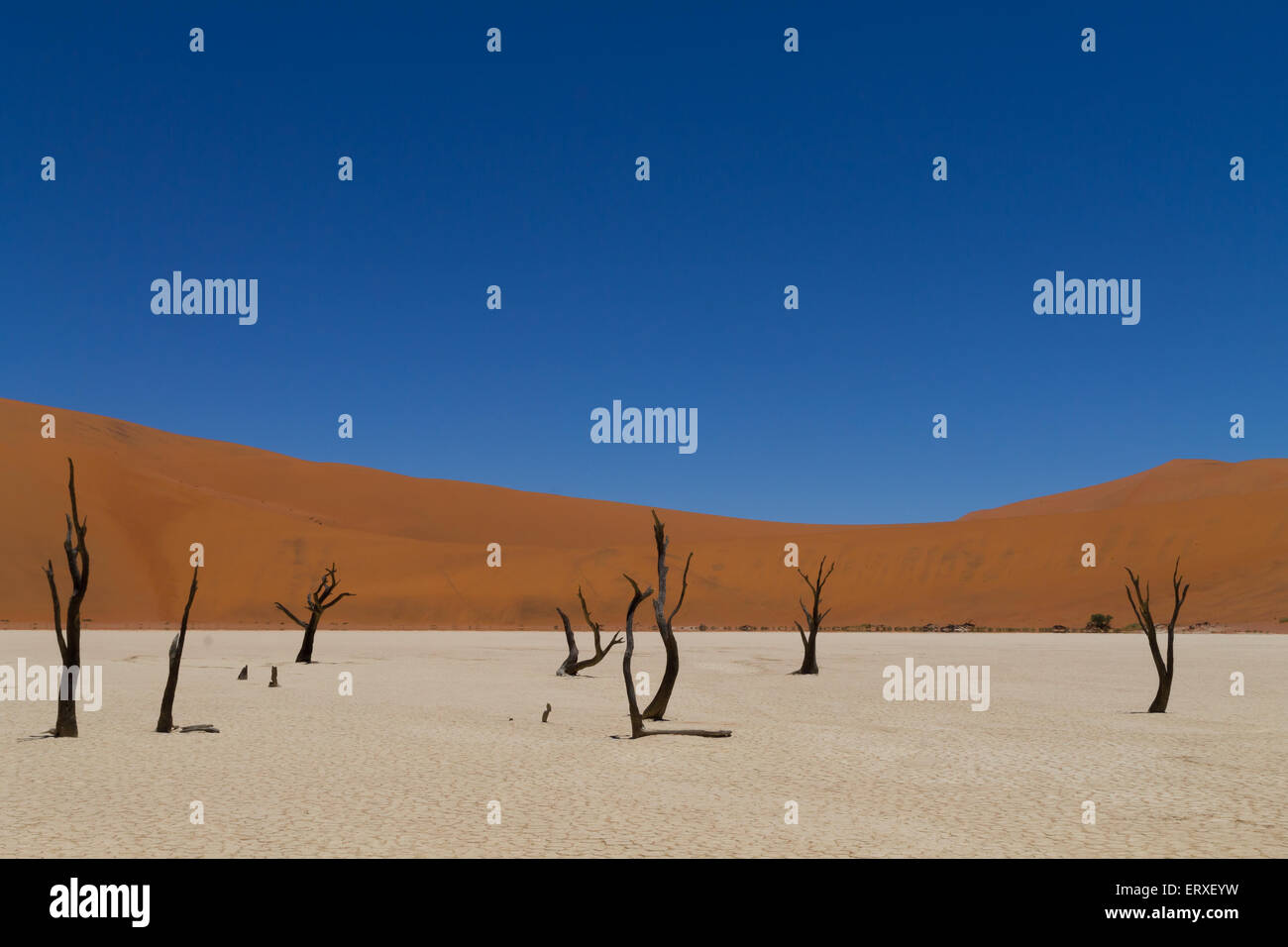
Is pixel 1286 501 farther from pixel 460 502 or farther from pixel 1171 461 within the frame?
pixel 1171 461

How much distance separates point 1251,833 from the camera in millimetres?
9914

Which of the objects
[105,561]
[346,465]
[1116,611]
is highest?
[346,465]

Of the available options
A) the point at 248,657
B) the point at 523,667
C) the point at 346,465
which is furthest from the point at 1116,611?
the point at 346,465

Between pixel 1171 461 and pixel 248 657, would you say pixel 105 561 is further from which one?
pixel 1171 461

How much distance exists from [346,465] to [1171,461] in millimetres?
134763

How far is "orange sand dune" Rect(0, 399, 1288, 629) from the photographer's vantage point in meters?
70.0

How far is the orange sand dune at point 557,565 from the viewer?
230 ft

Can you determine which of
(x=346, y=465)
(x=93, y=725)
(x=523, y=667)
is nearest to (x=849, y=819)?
(x=93, y=725)

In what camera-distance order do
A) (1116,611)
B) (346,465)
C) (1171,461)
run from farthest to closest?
(1171,461) < (346,465) < (1116,611)

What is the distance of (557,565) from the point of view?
3479 inches
